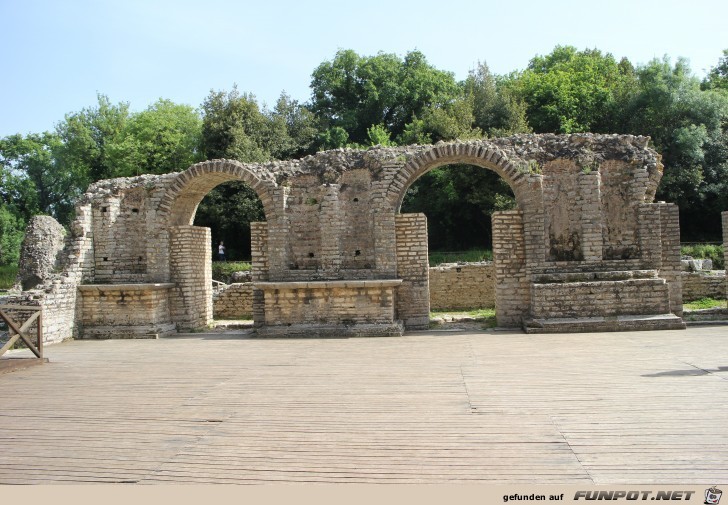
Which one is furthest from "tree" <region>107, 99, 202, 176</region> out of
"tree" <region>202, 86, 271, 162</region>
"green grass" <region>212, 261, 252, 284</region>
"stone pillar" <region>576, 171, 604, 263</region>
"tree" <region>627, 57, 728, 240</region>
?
"stone pillar" <region>576, 171, 604, 263</region>

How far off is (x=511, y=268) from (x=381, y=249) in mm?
2905

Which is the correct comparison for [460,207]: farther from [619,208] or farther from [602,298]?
[602,298]

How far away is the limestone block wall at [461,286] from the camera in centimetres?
1809

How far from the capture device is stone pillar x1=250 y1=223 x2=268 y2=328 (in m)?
13.1

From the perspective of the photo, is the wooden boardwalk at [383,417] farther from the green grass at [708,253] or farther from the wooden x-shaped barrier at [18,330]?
the green grass at [708,253]

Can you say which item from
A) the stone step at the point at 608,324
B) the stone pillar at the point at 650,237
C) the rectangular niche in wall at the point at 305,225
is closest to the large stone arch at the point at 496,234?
the stone step at the point at 608,324

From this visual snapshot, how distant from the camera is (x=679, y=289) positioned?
12039mm

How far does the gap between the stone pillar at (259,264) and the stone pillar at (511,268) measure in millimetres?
5338

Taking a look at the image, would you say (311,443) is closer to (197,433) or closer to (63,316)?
(197,433)

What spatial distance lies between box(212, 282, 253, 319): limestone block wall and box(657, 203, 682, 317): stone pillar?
445 inches

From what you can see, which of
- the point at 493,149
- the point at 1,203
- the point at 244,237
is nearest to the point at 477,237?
the point at 244,237

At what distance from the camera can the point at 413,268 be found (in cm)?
1260

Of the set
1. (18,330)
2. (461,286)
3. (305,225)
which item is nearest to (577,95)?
(461,286)

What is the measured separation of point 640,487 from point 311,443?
2570mm
